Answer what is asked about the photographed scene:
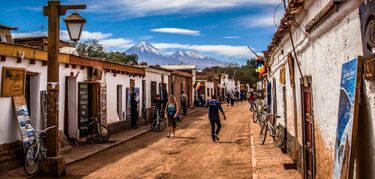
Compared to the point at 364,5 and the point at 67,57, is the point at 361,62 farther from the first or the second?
the point at 67,57

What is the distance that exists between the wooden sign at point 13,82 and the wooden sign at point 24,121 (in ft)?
0.61

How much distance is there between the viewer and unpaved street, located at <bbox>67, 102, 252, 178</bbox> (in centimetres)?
912

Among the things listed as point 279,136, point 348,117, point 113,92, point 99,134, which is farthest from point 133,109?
point 348,117

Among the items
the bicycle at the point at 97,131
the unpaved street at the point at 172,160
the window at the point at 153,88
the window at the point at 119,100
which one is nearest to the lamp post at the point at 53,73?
the unpaved street at the point at 172,160

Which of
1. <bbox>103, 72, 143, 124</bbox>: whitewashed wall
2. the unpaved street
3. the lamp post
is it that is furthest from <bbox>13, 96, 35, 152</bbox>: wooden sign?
<bbox>103, 72, 143, 124</bbox>: whitewashed wall

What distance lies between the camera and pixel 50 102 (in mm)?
9195

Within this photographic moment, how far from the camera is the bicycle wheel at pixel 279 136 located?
38.0ft

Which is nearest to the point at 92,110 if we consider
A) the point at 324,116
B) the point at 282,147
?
the point at 282,147

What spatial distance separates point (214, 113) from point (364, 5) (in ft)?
35.7

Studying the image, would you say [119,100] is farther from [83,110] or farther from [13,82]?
[13,82]

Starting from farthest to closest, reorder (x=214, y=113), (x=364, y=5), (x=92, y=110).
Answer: (x=92, y=110)
(x=214, y=113)
(x=364, y=5)

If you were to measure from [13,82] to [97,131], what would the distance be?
5002 millimetres

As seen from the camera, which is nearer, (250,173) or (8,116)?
(250,173)

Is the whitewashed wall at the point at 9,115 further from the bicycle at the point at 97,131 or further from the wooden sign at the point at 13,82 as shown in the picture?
the bicycle at the point at 97,131
